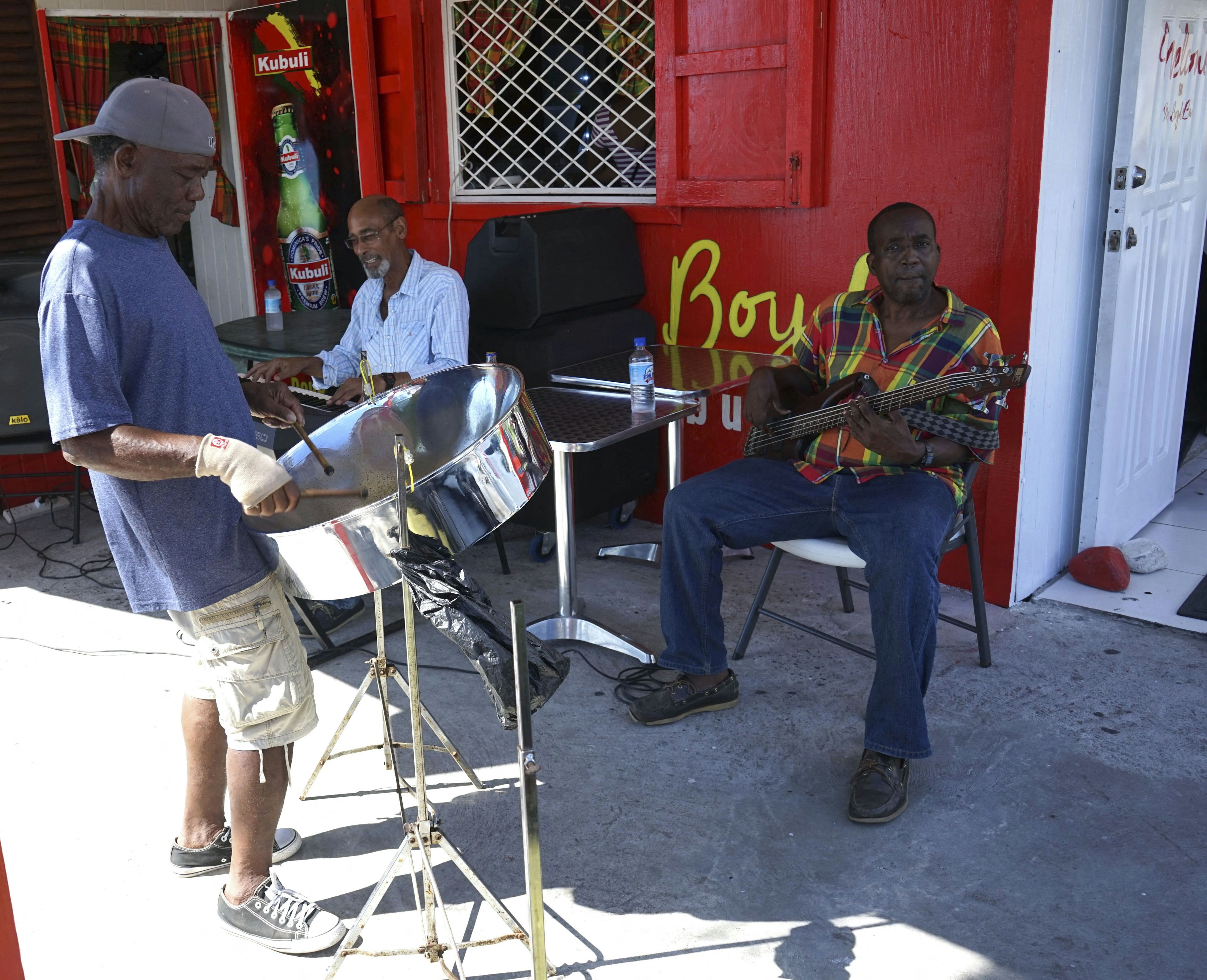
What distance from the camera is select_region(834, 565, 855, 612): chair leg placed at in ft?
11.0

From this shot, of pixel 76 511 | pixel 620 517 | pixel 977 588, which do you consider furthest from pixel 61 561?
pixel 977 588

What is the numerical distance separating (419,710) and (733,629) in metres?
1.64

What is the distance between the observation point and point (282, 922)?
2111mm

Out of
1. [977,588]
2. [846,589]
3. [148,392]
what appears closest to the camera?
[148,392]

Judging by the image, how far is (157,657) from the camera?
3.37 meters

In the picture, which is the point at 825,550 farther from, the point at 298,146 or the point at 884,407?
the point at 298,146

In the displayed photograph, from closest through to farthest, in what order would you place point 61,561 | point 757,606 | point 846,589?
1. point 757,606
2. point 846,589
3. point 61,561

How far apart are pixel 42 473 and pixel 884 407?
137 inches

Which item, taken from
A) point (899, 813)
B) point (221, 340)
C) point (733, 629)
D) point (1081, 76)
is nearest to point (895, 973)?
point (899, 813)

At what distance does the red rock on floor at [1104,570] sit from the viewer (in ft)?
11.5

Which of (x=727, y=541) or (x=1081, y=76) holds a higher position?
(x=1081, y=76)

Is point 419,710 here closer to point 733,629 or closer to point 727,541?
point 727,541

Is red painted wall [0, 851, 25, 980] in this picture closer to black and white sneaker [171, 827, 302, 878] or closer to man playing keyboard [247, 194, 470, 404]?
black and white sneaker [171, 827, 302, 878]

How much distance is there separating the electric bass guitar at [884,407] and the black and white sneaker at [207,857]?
1562mm
